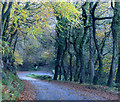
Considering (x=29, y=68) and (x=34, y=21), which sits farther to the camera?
(x=29, y=68)

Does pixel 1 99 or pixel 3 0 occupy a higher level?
pixel 3 0

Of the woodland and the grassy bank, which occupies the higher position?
the woodland

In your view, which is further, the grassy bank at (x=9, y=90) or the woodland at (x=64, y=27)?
the woodland at (x=64, y=27)

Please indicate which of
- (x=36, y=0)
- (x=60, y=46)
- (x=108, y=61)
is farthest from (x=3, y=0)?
(x=108, y=61)

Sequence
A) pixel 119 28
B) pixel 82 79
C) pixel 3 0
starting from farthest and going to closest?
pixel 82 79 < pixel 119 28 < pixel 3 0

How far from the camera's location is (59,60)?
1984cm

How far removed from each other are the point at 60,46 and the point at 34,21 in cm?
826

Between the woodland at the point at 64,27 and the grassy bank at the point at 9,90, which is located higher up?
the woodland at the point at 64,27

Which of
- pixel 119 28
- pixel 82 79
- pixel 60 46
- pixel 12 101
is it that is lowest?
pixel 82 79

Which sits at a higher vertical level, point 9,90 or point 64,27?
point 64,27

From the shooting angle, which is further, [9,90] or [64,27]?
[64,27]

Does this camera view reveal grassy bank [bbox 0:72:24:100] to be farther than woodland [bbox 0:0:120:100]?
No

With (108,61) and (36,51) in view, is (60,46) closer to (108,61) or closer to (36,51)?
(108,61)

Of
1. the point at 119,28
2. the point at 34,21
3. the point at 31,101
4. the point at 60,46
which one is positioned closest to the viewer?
the point at 31,101
